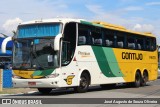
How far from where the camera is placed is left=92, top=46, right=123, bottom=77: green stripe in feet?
68.9

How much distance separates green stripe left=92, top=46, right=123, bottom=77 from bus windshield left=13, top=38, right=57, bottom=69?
335 centimetres

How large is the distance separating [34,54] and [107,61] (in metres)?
5.43

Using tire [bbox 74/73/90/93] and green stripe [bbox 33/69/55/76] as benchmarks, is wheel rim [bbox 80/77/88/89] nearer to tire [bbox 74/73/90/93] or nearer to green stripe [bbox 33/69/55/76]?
tire [bbox 74/73/90/93]

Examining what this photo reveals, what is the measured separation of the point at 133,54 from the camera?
2497 cm

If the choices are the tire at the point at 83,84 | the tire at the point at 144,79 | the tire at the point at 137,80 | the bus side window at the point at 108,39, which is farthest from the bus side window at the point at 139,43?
Answer: the tire at the point at 83,84

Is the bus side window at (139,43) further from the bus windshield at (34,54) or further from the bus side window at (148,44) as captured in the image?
the bus windshield at (34,54)

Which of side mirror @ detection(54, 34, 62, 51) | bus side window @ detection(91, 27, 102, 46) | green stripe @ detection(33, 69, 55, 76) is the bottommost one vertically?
green stripe @ detection(33, 69, 55, 76)

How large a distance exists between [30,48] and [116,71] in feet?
21.6

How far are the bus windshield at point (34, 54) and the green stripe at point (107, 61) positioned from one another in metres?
3.35

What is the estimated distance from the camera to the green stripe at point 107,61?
21.0 metres

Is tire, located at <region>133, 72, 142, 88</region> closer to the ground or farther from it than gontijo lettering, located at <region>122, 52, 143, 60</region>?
closer to the ground

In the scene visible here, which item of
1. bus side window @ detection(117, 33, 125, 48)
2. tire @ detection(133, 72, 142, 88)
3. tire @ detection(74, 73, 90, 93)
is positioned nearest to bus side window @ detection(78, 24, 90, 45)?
tire @ detection(74, 73, 90, 93)

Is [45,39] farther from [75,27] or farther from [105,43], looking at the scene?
[105,43]

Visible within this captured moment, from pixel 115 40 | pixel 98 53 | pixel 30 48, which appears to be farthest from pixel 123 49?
pixel 30 48
